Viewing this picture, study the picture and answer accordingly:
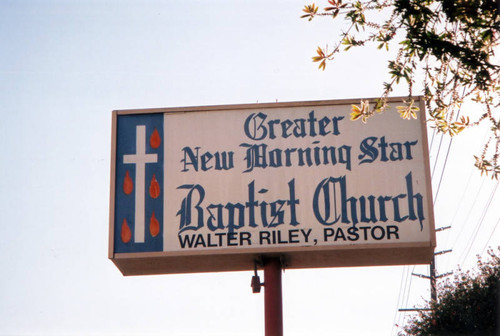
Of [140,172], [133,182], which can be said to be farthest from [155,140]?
[133,182]

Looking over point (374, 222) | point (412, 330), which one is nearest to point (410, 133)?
point (374, 222)

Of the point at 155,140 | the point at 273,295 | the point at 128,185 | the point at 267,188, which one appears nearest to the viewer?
the point at 273,295

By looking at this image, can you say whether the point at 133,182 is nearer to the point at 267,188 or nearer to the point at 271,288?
the point at 267,188

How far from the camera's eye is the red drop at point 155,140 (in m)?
11.0

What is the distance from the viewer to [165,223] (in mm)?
10641

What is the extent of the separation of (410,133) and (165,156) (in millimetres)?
3072

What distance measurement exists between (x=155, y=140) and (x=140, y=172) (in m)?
0.47

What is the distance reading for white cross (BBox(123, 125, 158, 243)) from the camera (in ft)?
34.8

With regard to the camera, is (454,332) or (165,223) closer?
(165,223)

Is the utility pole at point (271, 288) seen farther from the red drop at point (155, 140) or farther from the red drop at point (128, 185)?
the red drop at point (155, 140)

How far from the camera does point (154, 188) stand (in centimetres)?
1081

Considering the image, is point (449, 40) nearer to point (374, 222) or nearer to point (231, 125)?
point (374, 222)

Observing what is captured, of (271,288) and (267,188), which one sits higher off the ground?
(267,188)

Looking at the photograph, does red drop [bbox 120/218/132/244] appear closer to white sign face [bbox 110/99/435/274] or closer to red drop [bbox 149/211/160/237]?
white sign face [bbox 110/99/435/274]
